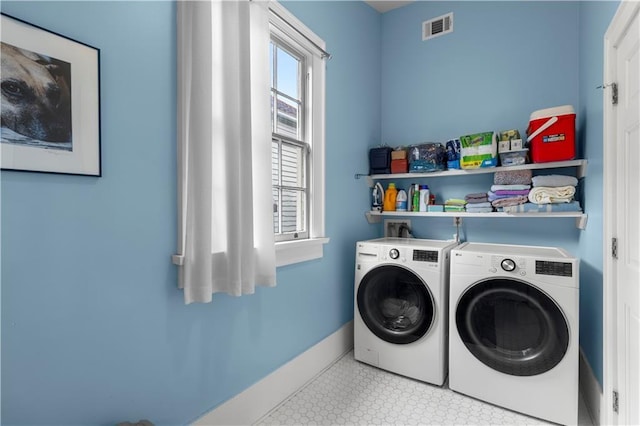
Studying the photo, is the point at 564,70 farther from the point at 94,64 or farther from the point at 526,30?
the point at 94,64

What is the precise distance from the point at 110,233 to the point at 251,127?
29.3 inches

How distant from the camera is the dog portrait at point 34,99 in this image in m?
0.94

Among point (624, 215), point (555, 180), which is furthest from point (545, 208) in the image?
point (624, 215)

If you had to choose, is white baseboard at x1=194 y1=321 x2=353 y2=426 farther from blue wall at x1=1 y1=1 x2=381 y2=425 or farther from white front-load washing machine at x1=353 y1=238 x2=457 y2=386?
white front-load washing machine at x1=353 y1=238 x2=457 y2=386

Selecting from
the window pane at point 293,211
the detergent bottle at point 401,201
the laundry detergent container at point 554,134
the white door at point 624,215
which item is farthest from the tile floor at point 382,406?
the laundry detergent container at point 554,134

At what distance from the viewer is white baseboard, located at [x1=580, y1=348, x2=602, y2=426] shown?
1.70 metres

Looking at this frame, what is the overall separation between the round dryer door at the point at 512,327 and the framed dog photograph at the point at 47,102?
81.7 inches

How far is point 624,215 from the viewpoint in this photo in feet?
4.67

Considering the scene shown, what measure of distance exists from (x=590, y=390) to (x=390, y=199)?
5.79 feet

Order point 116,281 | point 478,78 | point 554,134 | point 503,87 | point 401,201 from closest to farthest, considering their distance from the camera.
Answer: point 116,281
point 554,134
point 503,87
point 478,78
point 401,201

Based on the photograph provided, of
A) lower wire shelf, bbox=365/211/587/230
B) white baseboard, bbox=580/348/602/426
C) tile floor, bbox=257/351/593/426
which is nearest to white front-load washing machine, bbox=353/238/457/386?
tile floor, bbox=257/351/593/426

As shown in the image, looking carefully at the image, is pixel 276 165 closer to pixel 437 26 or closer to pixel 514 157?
pixel 514 157

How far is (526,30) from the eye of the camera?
94.9 inches

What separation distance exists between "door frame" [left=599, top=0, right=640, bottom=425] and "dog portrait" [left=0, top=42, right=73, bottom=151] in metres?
2.28
